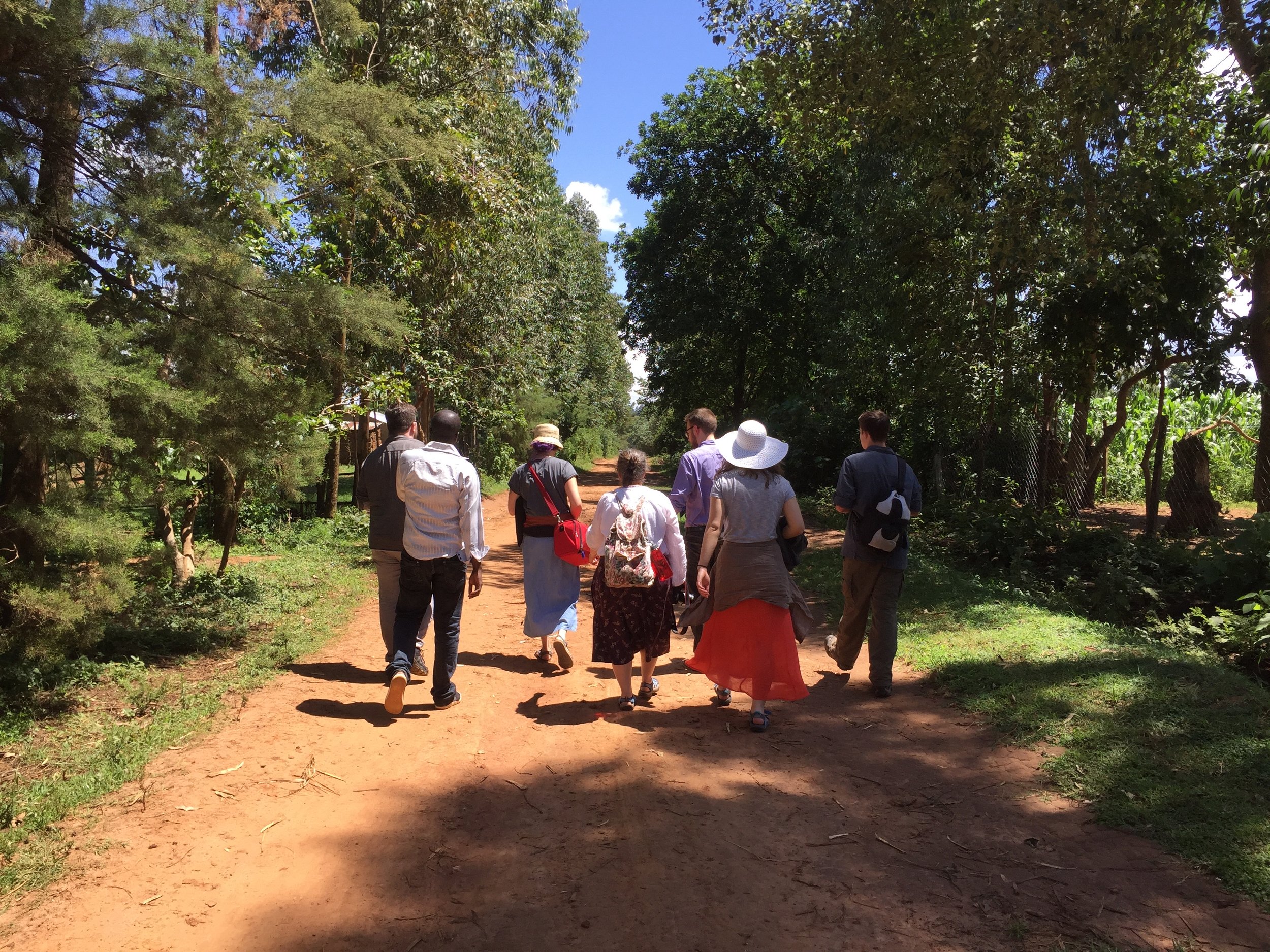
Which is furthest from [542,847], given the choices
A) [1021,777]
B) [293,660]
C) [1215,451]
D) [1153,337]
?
[1215,451]

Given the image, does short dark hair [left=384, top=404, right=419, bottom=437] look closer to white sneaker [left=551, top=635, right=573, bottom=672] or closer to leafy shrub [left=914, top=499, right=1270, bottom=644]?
white sneaker [left=551, top=635, right=573, bottom=672]

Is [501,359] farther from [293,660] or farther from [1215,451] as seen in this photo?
[1215,451]

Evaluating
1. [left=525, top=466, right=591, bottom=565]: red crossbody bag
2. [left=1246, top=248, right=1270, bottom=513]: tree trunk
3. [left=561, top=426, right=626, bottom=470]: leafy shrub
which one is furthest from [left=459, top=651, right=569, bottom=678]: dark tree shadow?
[left=561, top=426, right=626, bottom=470]: leafy shrub

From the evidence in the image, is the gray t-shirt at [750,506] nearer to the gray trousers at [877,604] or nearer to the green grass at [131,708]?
the gray trousers at [877,604]

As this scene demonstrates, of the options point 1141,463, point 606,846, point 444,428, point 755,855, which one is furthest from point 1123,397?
point 606,846

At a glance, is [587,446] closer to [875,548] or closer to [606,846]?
[875,548]

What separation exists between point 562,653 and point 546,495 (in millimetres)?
1286

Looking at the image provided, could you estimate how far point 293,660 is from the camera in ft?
23.5

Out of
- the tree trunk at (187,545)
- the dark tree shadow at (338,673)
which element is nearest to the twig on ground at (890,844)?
the dark tree shadow at (338,673)

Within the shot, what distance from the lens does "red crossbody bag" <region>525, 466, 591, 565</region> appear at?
6.86m

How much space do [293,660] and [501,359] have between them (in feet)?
51.2

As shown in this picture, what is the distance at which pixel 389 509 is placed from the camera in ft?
20.9

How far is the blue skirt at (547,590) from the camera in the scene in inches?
279

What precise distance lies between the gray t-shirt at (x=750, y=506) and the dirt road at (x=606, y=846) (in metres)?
1.30
